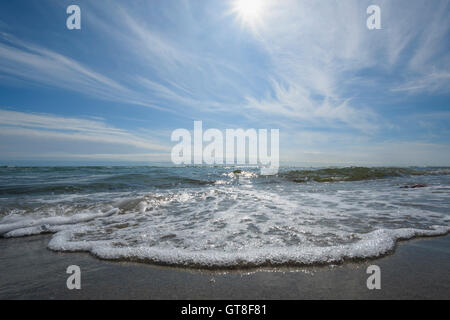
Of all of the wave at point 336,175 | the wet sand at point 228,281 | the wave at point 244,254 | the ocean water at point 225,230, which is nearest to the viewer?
the wet sand at point 228,281

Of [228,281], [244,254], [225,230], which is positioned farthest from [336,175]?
[228,281]

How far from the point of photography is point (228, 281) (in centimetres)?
236

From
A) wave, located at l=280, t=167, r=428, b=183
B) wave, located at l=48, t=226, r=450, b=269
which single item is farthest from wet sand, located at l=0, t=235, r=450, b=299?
wave, located at l=280, t=167, r=428, b=183

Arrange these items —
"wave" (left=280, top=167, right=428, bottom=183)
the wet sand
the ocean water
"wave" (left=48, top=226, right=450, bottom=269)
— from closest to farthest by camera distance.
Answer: the wet sand → "wave" (left=48, top=226, right=450, bottom=269) → the ocean water → "wave" (left=280, top=167, right=428, bottom=183)

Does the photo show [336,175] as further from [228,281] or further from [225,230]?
[228,281]

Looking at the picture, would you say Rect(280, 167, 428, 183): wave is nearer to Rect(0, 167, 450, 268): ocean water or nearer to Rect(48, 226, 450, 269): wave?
Rect(0, 167, 450, 268): ocean water

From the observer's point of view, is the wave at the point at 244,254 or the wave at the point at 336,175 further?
the wave at the point at 336,175

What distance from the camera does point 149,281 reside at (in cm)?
240

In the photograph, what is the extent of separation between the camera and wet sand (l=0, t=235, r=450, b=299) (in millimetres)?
2129

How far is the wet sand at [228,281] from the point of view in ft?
6.98

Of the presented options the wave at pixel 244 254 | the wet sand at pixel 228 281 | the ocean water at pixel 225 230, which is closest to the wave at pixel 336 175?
the ocean water at pixel 225 230

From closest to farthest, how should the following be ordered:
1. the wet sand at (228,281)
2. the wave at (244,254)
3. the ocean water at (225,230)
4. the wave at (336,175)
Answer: the wet sand at (228,281)
the wave at (244,254)
the ocean water at (225,230)
the wave at (336,175)

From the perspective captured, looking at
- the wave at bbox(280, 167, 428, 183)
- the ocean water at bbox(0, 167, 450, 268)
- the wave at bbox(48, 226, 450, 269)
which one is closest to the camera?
the wave at bbox(48, 226, 450, 269)

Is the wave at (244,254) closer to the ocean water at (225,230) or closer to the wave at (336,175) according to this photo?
the ocean water at (225,230)
